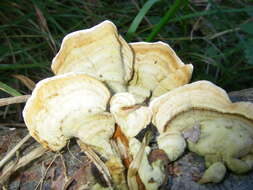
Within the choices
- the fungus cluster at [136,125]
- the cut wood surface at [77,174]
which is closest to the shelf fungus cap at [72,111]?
the fungus cluster at [136,125]

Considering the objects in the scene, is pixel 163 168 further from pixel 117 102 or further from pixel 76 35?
pixel 76 35

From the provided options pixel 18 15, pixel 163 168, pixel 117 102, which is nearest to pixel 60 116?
pixel 117 102

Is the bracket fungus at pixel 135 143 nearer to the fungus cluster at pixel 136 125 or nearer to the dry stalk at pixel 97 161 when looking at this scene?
the fungus cluster at pixel 136 125

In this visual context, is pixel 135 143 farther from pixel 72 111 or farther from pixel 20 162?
pixel 20 162

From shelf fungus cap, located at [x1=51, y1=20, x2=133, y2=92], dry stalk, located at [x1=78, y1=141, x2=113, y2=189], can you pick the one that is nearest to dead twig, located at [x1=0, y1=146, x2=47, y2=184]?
dry stalk, located at [x1=78, y1=141, x2=113, y2=189]

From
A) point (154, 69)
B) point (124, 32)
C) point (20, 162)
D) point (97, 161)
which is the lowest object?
point (124, 32)

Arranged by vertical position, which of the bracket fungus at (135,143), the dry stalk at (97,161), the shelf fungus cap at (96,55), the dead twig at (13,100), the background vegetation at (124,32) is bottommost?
the background vegetation at (124,32)

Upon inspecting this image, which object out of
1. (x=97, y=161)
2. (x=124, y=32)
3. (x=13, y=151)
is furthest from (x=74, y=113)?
(x=124, y=32)
